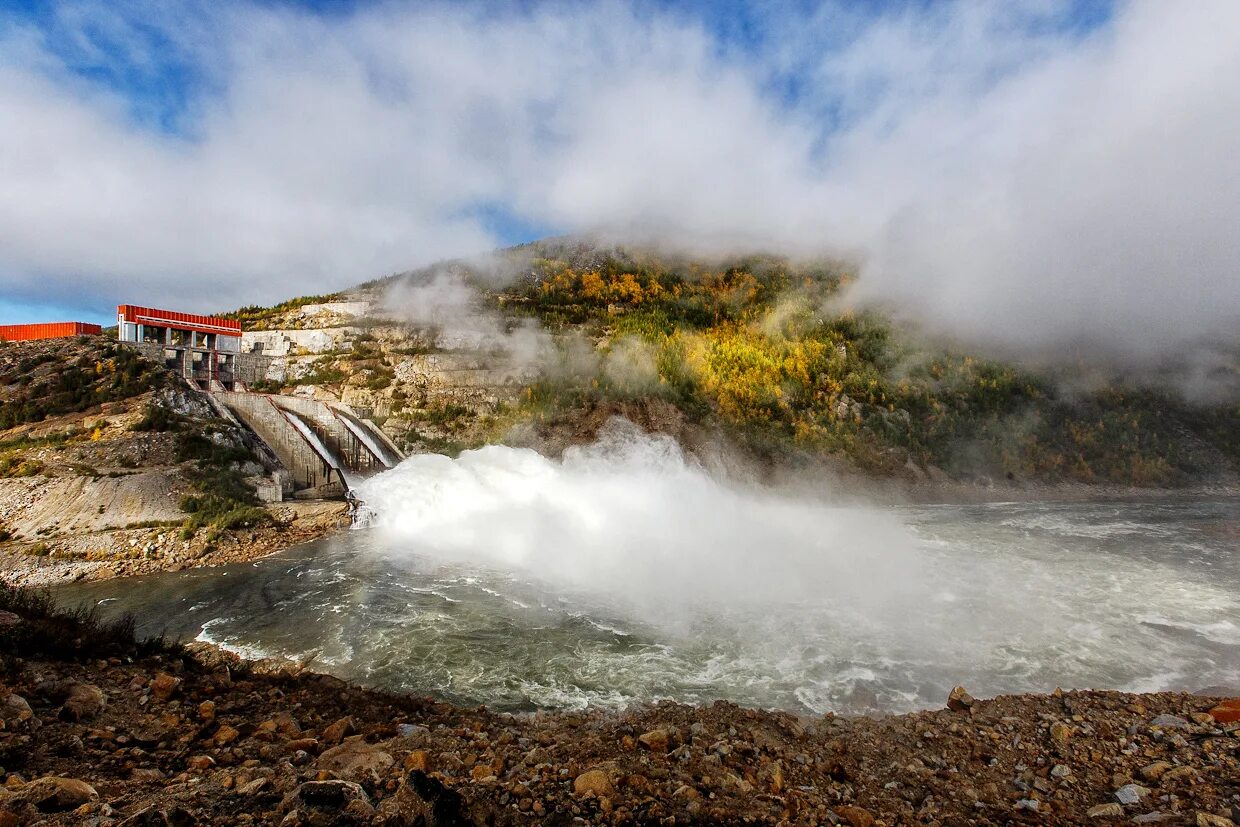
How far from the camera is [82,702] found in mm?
4547

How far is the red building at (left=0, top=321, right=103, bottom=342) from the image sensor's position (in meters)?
24.6

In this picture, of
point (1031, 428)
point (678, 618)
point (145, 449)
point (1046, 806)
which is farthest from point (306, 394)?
point (1031, 428)

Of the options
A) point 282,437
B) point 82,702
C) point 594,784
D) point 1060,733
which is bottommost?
point 1060,733

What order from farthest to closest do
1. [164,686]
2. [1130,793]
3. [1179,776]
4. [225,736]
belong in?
[164,686] → [1179,776] → [1130,793] → [225,736]

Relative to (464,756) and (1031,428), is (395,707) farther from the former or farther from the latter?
(1031,428)

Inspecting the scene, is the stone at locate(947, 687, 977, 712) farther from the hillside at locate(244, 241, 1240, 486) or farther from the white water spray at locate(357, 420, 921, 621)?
the hillside at locate(244, 241, 1240, 486)

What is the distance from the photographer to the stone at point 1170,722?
580 cm

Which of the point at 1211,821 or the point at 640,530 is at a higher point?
the point at 1211,821

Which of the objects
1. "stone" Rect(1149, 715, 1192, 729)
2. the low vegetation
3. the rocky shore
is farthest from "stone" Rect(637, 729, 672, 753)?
the low vegetation

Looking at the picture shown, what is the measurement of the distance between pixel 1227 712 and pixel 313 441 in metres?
30.4

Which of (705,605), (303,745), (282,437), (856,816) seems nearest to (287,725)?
(303,745)

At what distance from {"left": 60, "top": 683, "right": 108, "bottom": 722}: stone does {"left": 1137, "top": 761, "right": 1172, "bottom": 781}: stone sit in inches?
365

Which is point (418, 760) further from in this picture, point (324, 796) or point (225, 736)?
point (225, 736)

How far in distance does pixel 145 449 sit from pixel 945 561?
1119 inches
